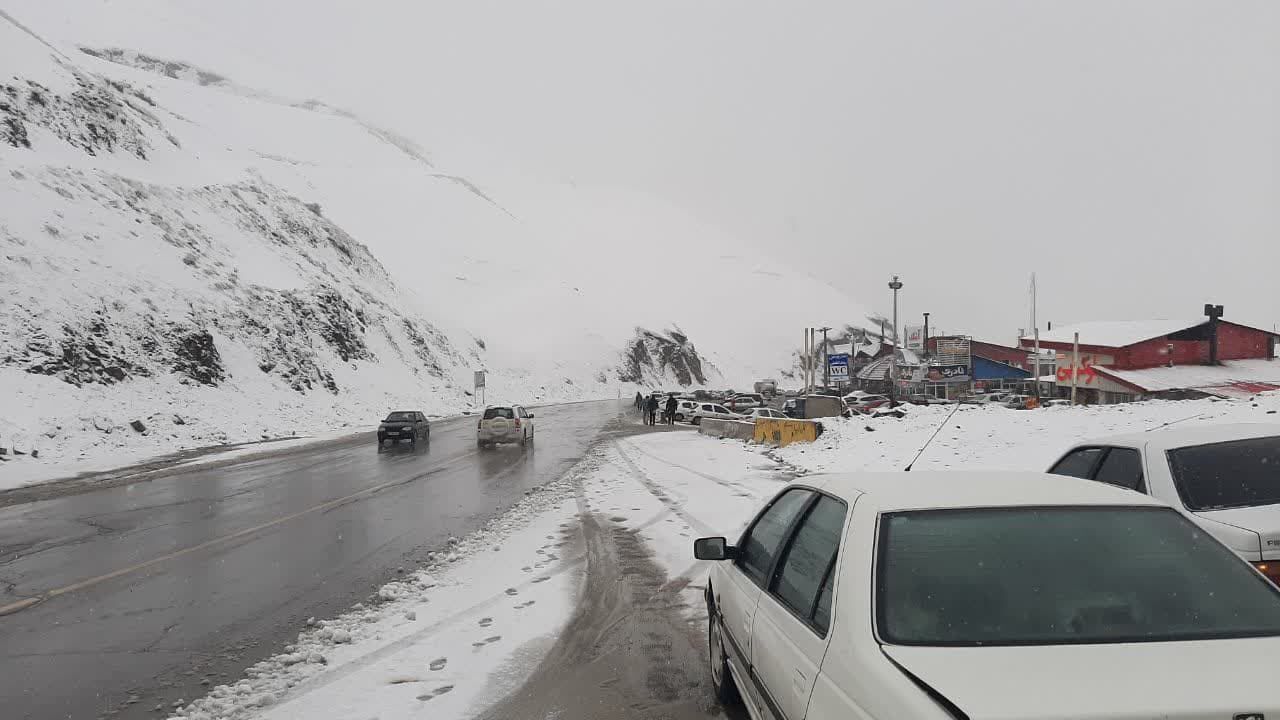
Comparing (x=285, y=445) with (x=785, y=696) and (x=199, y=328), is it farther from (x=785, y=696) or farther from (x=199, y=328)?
(x=785, y=696)

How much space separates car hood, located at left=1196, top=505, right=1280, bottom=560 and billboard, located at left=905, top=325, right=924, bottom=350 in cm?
6239

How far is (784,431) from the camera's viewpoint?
971 inches

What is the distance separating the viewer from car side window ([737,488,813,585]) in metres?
3.90

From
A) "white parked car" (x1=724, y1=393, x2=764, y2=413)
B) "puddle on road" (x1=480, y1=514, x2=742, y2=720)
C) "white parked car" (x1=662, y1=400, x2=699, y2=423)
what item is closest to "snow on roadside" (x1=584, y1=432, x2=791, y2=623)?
"puddle on road" (x1=480, y1=514, x2=742, y2=720)

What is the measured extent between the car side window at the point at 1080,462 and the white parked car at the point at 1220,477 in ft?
1.21

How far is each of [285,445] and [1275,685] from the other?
99.7ft

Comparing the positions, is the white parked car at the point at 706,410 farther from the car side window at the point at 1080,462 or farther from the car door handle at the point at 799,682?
the car door handle at the point at 799,682

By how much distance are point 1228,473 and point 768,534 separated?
11.8 ft

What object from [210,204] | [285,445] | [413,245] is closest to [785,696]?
[285,445]

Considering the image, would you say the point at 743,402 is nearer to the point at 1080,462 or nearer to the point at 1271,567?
the point at 1080,462

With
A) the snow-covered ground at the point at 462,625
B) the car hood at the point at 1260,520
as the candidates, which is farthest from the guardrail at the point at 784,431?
the car hood at the point at 1260,520

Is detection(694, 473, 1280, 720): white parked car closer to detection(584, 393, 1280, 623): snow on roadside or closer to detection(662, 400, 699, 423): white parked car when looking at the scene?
detection(584, 393, 1280, 623): snow on roadside

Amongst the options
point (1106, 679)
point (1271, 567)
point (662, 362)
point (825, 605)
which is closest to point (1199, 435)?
point (1271, 567)

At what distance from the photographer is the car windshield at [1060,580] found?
8.23 ft
